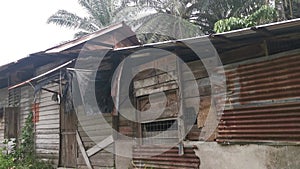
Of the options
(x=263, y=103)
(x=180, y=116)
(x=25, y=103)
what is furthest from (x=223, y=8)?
(x=263, y=103)

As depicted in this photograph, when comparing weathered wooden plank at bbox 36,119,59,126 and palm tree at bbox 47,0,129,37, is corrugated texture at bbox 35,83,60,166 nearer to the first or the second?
weathered wooden plank at bbox 36,119,59,126

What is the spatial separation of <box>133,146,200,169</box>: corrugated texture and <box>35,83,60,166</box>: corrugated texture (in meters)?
3.45

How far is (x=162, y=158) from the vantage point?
6461 mm

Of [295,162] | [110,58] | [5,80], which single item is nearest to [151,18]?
[5,80]

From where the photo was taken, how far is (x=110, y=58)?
7.05 m

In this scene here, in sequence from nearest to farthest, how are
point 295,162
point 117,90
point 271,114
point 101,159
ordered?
point 295,162
point 271,114
point 117,90
point 101,159

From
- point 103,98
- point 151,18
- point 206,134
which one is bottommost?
point 206,134

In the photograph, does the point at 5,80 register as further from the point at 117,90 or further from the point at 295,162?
the point at 295,162

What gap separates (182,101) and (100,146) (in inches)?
106

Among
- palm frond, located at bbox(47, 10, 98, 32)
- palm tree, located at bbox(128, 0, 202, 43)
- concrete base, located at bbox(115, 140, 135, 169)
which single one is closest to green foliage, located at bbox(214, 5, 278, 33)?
palm tree, located at bbox(128, 0, 202, 43)

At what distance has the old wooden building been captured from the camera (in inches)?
186

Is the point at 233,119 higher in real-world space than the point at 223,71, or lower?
lower

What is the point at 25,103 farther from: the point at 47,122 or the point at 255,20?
the point at 255,20

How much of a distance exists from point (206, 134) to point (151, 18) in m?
13.0
